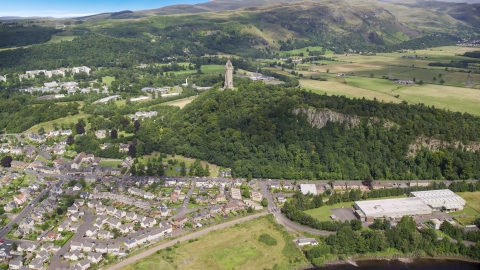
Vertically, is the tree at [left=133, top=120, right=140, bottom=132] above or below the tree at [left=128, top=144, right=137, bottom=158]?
above

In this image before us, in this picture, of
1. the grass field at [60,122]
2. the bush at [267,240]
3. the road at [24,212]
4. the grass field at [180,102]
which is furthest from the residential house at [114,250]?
the grass field at [180,102]

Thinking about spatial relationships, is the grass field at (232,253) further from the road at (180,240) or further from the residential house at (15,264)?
the residential house at (15,264)

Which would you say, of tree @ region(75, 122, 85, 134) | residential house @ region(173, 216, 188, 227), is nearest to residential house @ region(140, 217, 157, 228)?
residential house @ region(173, 216, 188, 227)

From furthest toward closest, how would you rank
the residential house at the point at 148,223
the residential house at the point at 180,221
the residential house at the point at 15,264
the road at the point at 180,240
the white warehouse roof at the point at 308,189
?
the white warehouse roof at the point at 308,189
the residential house at the point at 180,221
the residential house at the point at 148,223
the road at the point at 180,240
the residential house at the point at 15,264

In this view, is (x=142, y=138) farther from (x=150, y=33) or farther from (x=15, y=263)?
(x=150, y=33)

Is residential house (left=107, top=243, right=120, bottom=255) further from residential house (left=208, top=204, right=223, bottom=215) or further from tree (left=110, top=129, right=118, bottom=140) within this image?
tree (left=110, top=129, right=118, bottom=140)

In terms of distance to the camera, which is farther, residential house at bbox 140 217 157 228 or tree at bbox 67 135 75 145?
tree at bbox 67 135 75 145

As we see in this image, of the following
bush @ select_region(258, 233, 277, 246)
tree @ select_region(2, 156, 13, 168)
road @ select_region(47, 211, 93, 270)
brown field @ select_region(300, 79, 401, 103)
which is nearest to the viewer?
road @ select_region(47, 211, 93, 270)

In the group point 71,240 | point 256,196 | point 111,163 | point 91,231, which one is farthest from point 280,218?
point 111,163
